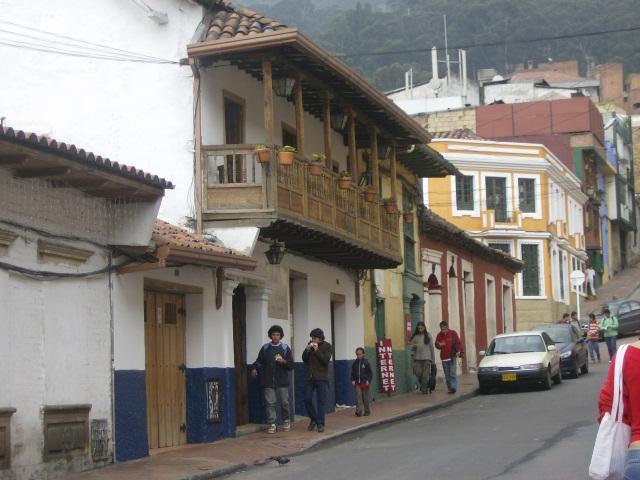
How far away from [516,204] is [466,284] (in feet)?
43.0

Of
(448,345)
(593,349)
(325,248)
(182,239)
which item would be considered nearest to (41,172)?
(182,239)

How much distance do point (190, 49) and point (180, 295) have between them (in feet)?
12.2

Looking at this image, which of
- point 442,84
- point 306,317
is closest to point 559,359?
point 306,317

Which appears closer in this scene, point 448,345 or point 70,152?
point 70,152

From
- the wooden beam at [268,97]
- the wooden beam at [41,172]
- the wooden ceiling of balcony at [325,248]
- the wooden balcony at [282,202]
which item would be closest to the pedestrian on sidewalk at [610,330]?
the wooden ceiling of balcony at [325,248]

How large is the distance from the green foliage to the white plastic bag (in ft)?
371

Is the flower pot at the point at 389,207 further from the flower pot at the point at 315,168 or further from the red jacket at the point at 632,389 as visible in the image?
the red jacket at the point at 632,389

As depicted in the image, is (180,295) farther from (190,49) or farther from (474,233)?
(474,233)

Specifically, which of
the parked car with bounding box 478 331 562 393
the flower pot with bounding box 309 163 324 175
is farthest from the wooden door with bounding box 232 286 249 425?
the parked car with bounding box 478 331 562 393

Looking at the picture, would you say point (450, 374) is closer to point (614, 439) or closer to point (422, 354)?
point (422, 354)

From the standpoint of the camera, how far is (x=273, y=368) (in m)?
19.5

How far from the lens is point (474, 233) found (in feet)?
167

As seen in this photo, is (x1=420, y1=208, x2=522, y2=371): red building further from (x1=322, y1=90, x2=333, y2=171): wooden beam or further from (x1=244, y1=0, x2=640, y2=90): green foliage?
(x1=244, y1=0, x2=640, y2=90): green foliage

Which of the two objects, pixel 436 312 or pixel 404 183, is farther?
pixel 436 312
